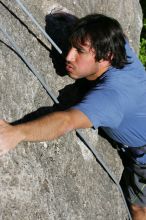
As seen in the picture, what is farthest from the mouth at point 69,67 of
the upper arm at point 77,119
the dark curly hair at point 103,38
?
the upper arm at point 77,119

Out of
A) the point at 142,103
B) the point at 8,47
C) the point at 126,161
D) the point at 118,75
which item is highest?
the point at 8,47

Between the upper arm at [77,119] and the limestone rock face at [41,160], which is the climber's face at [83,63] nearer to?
the limestone rock face at [41,160]

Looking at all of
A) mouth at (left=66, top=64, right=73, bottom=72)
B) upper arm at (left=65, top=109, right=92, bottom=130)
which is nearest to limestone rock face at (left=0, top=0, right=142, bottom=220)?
mouth at (left=66, top=64, right=73, bottom=72)

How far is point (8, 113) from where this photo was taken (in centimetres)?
236

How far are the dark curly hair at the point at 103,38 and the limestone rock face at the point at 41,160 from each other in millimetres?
244

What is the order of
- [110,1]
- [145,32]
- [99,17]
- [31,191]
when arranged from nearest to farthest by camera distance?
[31,191] → [99,17] → [110,1] → [145,32]

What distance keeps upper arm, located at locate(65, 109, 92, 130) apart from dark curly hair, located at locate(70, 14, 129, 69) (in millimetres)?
478

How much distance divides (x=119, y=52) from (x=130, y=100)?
347mm

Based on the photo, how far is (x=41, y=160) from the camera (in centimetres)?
247

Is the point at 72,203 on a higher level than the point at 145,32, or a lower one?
higher

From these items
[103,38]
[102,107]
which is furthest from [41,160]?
[103,38]

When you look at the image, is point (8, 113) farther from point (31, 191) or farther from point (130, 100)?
point (130, 100)

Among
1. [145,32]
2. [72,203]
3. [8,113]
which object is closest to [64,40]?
[8,113]

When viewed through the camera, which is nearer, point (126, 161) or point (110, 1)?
point (126, 161)
